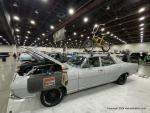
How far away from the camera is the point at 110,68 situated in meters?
3.58

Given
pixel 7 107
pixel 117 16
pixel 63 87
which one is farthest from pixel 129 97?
pixel 117 16

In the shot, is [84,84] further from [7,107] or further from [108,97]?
[7,107]

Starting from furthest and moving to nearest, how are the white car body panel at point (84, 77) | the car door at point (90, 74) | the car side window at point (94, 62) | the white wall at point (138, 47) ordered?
the white wall at point (138, 47) → the car side window at point (94, 62) → the car door at point (90, 74) → the white car body panel at point (84, 77)

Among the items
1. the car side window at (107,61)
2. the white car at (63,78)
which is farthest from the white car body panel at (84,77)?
the car side window at (107,61)

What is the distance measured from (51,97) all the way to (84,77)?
1.03 metres

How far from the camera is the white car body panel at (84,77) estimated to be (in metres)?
2.18

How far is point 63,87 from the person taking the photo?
8.75 feet

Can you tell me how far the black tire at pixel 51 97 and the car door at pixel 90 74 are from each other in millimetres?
640

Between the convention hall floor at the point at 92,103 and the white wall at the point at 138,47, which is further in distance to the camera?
the white wall at the point at 138,47

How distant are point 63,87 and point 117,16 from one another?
6.94 metres

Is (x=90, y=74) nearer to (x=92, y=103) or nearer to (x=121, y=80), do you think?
(x=92, y=103)

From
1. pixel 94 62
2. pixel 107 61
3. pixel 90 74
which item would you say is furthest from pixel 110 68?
pixel 90 74

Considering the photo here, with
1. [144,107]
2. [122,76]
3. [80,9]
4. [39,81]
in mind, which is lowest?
[144,107]

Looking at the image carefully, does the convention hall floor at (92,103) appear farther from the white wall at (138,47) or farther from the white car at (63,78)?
the white wall at (138,47)
